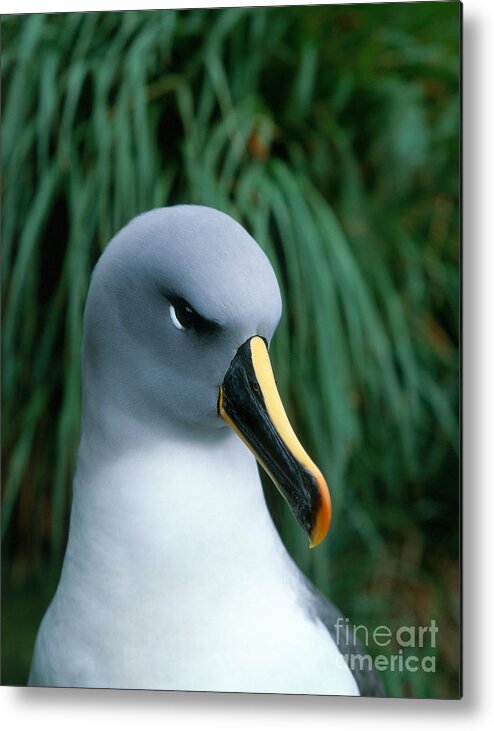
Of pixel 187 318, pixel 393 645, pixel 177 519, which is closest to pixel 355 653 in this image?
pixel 393 645

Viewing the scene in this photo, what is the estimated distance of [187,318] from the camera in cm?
149

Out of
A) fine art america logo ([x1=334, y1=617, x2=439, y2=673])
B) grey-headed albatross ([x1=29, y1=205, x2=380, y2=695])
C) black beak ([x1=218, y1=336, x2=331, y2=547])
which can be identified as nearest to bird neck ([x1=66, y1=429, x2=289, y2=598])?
grey-headed albatross ([x1=29, y1=205, x2=380, y2=695])

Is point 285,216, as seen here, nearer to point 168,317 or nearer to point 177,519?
point 168,317

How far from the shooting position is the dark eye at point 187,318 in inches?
57.7

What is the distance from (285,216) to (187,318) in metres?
0.38

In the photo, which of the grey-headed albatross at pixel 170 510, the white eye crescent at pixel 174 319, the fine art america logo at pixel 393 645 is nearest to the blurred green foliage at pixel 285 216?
the fine art america logo at pixel 393 645

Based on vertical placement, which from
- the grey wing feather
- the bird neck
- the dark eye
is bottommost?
the grey wing feather

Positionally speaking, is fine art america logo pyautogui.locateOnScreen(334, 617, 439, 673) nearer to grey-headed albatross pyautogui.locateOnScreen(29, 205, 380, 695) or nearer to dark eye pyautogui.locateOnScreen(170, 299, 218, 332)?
grey-headed albatross pyautogui.locateOnScreen(29, 205, 380, 695)

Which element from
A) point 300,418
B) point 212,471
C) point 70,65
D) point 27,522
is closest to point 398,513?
point 300,418

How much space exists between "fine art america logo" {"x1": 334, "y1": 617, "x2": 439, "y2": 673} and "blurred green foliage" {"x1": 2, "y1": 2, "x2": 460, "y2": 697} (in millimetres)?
20

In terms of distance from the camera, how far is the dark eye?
147cm

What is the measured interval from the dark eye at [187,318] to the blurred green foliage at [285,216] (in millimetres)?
339

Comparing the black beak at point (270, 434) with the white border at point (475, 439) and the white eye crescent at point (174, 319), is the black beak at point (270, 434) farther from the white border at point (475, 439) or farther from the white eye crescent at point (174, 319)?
the white border at point (475, 439)

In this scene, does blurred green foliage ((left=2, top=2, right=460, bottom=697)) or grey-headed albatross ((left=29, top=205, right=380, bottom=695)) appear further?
blurred green foliage ((left=2, top=2, right=460, bottom=697))
